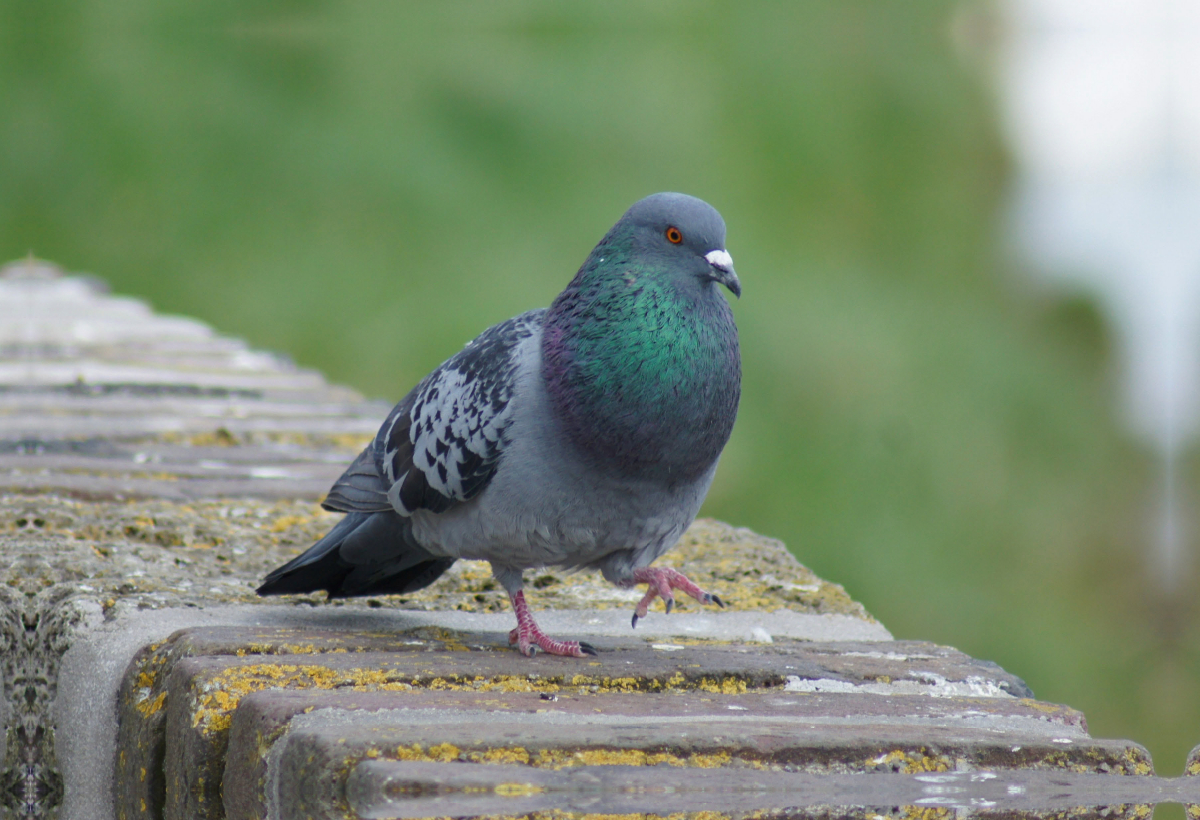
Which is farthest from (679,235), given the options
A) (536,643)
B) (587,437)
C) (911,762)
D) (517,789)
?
(517,789)

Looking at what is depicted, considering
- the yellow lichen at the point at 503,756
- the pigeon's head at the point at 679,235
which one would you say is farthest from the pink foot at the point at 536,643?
the pigeon's head at the point at 679,235

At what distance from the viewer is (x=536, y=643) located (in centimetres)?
199

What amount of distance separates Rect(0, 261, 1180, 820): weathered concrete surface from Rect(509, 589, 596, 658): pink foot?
0.04 m

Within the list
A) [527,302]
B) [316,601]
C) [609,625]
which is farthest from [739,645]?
[527,302]

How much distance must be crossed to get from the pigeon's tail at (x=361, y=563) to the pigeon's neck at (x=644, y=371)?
454 millimetres

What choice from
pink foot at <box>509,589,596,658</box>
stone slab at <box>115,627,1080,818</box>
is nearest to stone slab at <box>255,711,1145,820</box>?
stone slab at <box>115,627,1080,818</box>

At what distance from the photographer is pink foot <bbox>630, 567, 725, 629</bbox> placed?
84.5 inches

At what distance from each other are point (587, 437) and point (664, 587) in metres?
0.31

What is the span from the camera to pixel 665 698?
1.67 m

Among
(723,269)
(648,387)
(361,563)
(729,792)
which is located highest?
(723,269)

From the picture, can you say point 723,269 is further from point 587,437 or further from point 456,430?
point 456,430

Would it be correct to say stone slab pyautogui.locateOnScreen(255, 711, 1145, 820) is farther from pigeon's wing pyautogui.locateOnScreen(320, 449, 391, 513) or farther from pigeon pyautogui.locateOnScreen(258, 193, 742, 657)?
pigeon's wing pyautogui.locateOnScreen(320, 449, 391, 513)

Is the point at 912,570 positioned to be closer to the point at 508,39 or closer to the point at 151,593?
the point at 508,39

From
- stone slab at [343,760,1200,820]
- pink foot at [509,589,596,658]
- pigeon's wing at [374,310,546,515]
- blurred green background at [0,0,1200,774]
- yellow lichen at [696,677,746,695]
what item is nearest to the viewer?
stone slab at [343,760,1200,820]
